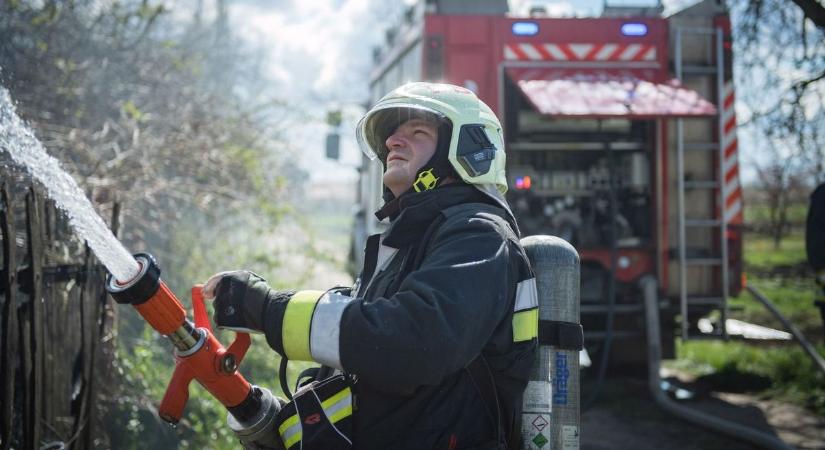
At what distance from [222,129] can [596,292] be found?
351cm

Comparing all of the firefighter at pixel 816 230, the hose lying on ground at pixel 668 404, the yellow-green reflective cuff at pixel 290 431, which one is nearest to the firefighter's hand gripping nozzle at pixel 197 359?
the yellow-green reflective cuff at pixel 290 431

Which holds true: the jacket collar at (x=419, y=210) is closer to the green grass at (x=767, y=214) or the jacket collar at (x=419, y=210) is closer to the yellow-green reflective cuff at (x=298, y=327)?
the yellow-green reflective cuff at (x=298, y=327)

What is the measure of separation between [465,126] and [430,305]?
696 millimetres

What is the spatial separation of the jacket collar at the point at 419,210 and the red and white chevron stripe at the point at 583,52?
14.7ft

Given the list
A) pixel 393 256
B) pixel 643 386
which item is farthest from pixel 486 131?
pixel 643 386

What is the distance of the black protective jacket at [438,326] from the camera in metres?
1.96

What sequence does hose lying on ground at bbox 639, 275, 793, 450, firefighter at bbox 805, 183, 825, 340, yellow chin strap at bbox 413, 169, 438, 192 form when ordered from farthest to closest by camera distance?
firefighter at bbox 805, 183, 825, 340, hose lying on ground at bbox 639, 275, 793, 450, yellow chin strap at bbox 413, 169, 438, 192

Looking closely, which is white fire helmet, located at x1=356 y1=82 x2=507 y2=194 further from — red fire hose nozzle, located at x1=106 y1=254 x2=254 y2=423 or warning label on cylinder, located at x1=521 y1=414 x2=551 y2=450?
red fire hose nozzle, located at x1=106 y1=254 x2=254 y2=423

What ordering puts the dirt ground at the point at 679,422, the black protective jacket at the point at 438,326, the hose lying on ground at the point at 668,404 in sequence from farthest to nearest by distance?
the dirt ground at the point at 679,422
the hose lying on ground at the point at 668,404
the black protective jacket at the point at 438,326

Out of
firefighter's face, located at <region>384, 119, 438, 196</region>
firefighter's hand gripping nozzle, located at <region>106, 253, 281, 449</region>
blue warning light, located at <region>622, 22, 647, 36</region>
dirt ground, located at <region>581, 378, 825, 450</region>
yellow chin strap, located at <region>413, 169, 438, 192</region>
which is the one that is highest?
blue warning light, located at <region>622, 22, 647, 36</region>

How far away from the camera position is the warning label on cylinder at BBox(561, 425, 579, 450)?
8.43 feet

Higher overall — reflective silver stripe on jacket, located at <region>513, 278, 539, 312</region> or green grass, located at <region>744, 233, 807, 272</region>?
reflective silver stripe on jacket, located at <region>513, 278, 539, 312</region>

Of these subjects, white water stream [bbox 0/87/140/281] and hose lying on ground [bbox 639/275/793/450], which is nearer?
white water stream [bbox 0/87/140/281]

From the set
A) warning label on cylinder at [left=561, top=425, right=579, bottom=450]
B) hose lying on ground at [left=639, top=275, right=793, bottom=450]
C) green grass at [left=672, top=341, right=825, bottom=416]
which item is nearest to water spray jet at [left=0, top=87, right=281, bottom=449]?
warning label on cylinder at [left=561, top=425, right=579, bottom=450]
